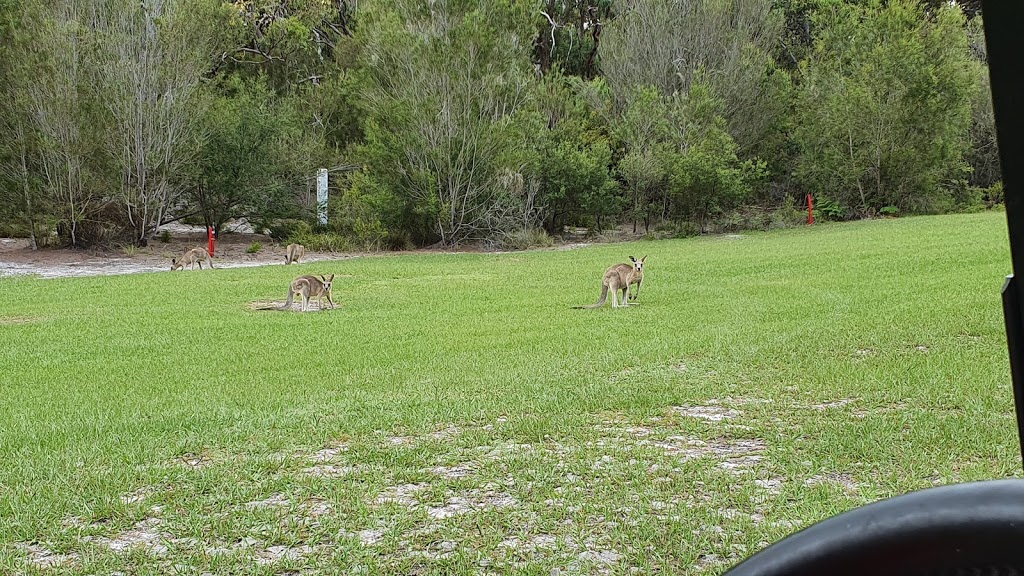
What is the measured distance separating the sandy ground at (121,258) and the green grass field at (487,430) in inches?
451

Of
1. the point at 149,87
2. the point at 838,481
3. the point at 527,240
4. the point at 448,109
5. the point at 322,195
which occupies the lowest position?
the point at 838,481

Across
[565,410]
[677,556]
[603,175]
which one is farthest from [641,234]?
[677,556]

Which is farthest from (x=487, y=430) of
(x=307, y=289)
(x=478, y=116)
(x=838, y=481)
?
(x=478, y=116)

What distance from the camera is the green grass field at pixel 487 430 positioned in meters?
3.28

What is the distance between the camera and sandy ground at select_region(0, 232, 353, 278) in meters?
21.2

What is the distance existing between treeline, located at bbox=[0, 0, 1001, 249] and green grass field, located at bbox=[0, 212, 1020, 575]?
15.0m

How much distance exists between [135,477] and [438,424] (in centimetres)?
176

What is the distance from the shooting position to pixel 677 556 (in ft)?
9.98

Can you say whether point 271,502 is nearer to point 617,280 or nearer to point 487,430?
point 487,430

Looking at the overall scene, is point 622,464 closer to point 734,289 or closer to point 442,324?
point 442,324

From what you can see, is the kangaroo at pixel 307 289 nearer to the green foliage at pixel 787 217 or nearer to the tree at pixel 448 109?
the tree at pixel 448 109

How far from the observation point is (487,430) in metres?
5.00

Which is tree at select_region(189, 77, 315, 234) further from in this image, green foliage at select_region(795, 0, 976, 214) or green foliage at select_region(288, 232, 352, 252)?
→ green foliage at select_region(795, 0, 976, 214)

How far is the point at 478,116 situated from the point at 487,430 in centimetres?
2085
